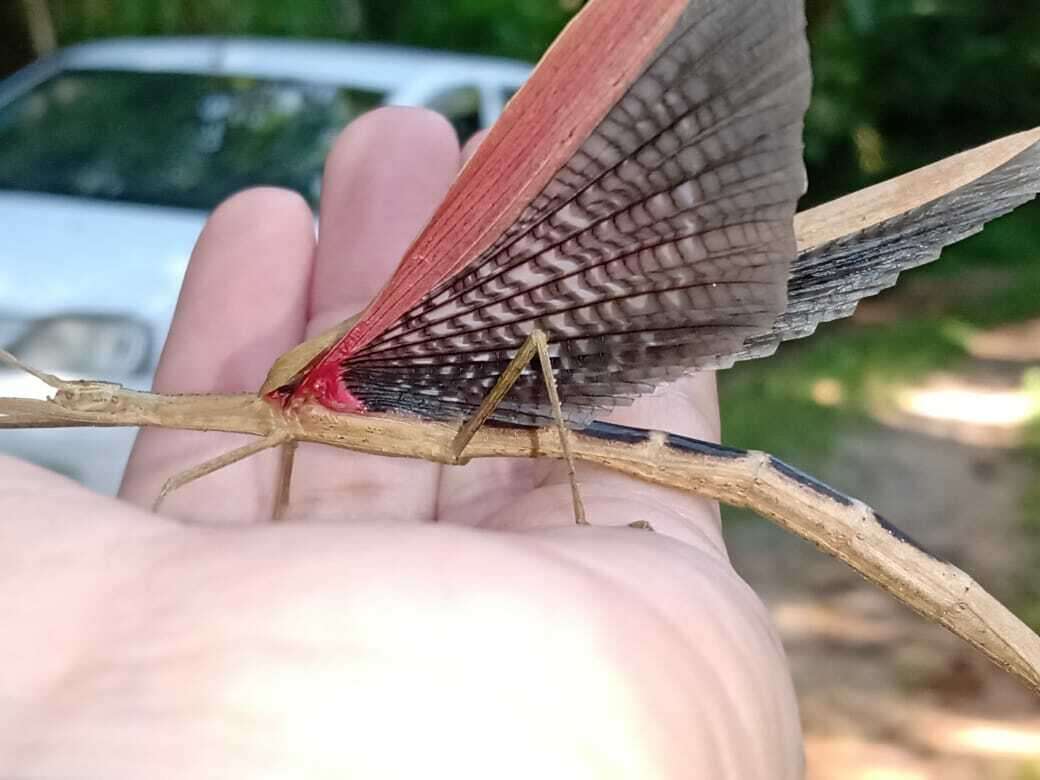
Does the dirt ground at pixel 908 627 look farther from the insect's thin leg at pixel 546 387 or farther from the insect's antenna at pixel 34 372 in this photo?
the insect's antenna at pixel 34 372

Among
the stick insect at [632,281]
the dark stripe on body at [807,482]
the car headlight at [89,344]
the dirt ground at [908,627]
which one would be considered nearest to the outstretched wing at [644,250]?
the stick insect at [632,281]

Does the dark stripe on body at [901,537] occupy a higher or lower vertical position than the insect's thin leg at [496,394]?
lower

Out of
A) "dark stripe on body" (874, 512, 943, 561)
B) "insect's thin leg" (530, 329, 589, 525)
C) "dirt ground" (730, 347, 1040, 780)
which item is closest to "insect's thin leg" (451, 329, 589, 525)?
"insect's thin leg" (530, 329, 589, 525)

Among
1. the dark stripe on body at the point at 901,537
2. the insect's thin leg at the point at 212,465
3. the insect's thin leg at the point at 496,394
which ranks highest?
the insect's thin leg at the point at 496,394

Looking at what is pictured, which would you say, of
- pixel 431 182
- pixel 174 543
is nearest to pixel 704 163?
pixel 174 543

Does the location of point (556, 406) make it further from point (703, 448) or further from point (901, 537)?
point (901, 537)

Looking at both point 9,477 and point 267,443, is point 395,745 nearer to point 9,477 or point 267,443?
point 9,477

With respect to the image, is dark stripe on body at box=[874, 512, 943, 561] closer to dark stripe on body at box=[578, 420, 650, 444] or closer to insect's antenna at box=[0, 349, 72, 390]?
dark stripe on body at box=[578, 420, 650, 444]
